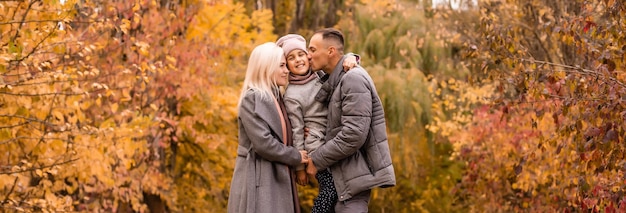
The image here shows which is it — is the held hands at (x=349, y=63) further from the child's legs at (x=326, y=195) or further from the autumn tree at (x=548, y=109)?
the autumn tree at (x=548, y=109)

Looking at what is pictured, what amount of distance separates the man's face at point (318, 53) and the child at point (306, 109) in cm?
4

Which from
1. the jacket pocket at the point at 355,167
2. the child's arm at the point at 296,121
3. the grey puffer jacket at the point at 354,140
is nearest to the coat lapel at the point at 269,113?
the child's arm at the point at 296,121

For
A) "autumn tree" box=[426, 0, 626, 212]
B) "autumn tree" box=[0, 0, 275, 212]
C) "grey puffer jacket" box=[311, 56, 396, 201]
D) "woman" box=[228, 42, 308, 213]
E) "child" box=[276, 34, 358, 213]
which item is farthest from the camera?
"autumn tree" box=[0, 0, 275, 212]

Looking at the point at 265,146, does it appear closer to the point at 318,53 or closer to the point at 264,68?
the point at 264,68

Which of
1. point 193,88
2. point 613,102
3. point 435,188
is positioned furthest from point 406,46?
point 613,102

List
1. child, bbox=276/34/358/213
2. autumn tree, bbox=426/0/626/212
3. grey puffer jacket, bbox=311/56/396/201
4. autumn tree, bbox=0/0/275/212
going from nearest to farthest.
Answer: grey puffer jacket, bbox=311/56/396/201 → child, bbox=276/34/358/213 → autumn tree, bbox=426/0/626/212 → autumn tree, bbox=0/0/275/212

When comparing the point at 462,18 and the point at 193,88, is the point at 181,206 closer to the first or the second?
the point at 193,88

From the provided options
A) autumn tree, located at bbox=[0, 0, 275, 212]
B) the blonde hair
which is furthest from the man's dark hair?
autumn tree, located at bbox=[0, 0, 275, 212]

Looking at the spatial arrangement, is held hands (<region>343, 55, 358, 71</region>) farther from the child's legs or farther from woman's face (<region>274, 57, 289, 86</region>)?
the child's legs

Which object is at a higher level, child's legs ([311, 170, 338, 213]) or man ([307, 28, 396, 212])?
man ([307, 28, 396, 212])

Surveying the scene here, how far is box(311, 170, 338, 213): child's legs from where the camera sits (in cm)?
570

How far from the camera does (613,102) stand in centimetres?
591

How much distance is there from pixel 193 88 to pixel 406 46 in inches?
244

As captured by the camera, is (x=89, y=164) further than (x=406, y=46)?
No
